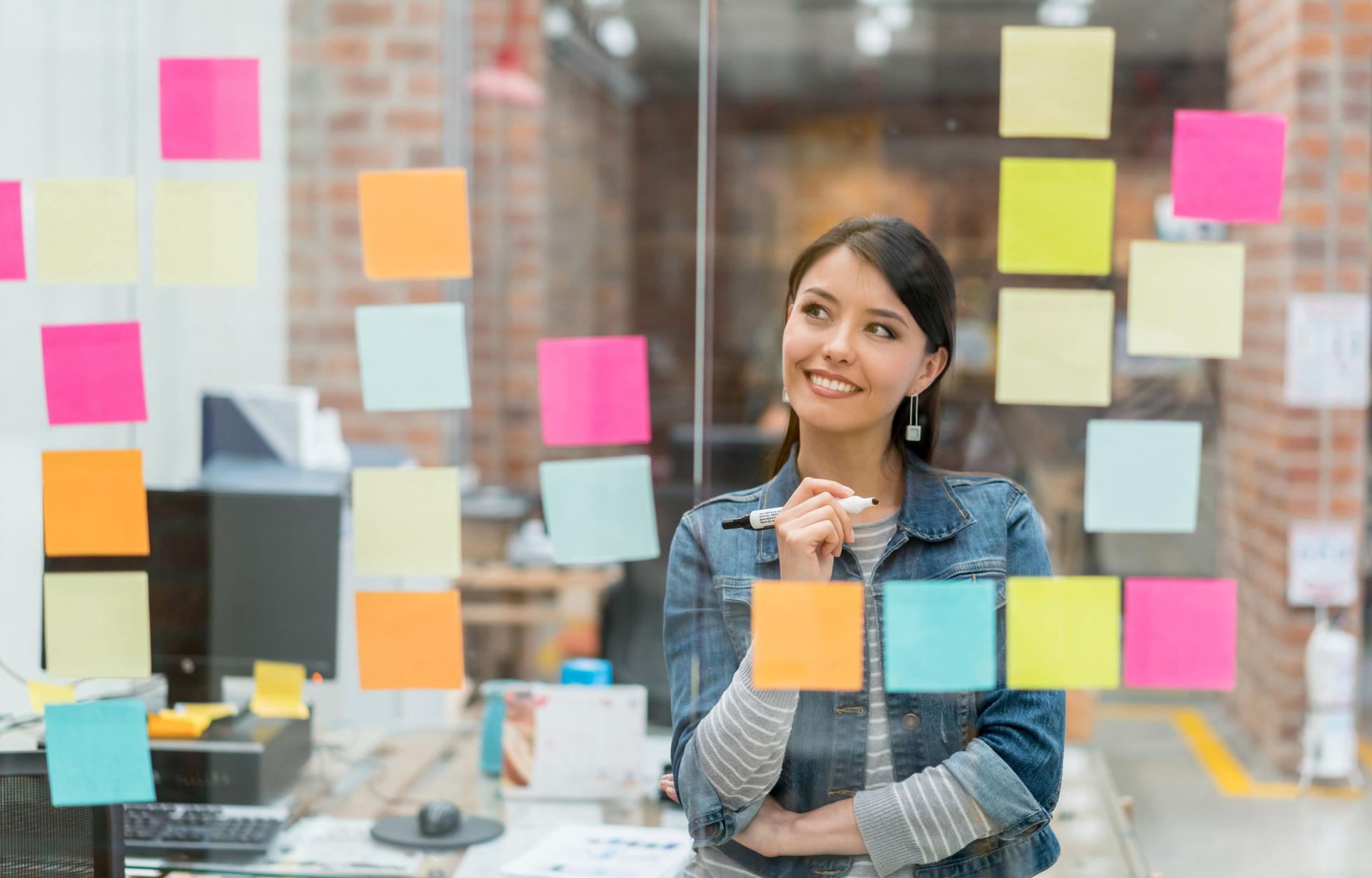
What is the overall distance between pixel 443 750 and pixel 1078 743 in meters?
1.19

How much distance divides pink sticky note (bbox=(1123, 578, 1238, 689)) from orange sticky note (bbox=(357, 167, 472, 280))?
906 millimetres

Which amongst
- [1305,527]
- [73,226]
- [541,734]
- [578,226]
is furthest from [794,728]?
[578,226]

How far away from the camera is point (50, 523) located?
1.60m

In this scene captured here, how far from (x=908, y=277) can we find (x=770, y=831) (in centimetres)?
56

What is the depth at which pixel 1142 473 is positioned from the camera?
1449 millimetres

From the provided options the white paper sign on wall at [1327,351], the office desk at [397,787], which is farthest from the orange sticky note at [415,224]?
the white paper sign on wall at [1327,351]

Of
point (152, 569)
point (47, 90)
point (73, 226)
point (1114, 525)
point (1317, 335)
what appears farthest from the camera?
point (1317, 335)

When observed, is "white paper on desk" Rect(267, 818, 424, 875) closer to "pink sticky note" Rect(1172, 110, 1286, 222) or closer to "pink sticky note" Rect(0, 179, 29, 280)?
"pink sticky note" Rect(0, 179, 29, 280)

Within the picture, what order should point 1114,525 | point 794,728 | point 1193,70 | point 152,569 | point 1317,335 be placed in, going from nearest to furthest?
point 794,728
point 1114,525
point 152,569
point 1193,70
point 1317,335

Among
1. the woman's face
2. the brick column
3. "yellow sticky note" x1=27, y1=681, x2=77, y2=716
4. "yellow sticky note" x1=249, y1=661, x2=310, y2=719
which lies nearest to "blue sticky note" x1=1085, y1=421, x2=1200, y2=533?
the woman's face

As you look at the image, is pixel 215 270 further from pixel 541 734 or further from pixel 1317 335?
pixel 1317 335

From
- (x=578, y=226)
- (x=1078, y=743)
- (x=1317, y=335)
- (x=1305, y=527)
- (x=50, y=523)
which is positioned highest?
(x=578, y=226)

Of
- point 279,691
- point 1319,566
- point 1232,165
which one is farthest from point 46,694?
point 1319,566

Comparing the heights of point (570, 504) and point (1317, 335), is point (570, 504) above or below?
below
